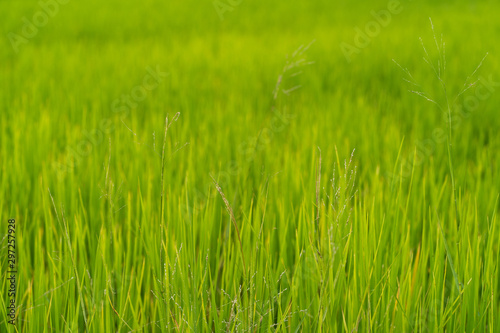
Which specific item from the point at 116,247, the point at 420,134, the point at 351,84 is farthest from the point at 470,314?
the point at 351,84

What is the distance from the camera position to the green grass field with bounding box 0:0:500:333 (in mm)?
936

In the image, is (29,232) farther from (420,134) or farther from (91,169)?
(420,134)

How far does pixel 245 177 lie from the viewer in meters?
1.47

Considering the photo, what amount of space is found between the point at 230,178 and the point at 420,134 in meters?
1.09

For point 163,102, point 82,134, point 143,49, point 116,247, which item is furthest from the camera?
point 143,49

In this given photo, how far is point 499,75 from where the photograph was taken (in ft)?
10.3

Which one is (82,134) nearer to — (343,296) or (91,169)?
(91,169)

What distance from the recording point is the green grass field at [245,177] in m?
0.94

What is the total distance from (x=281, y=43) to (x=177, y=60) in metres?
1.26

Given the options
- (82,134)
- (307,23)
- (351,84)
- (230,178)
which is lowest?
(230,178)

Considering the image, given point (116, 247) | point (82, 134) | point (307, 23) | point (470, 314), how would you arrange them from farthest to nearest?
point (307, 23)
point (82, 134)
point (116, 247)
point (470, 314)

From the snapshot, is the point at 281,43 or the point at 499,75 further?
the point at 281,43

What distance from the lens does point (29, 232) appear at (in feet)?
4.19

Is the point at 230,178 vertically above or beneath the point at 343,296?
above
